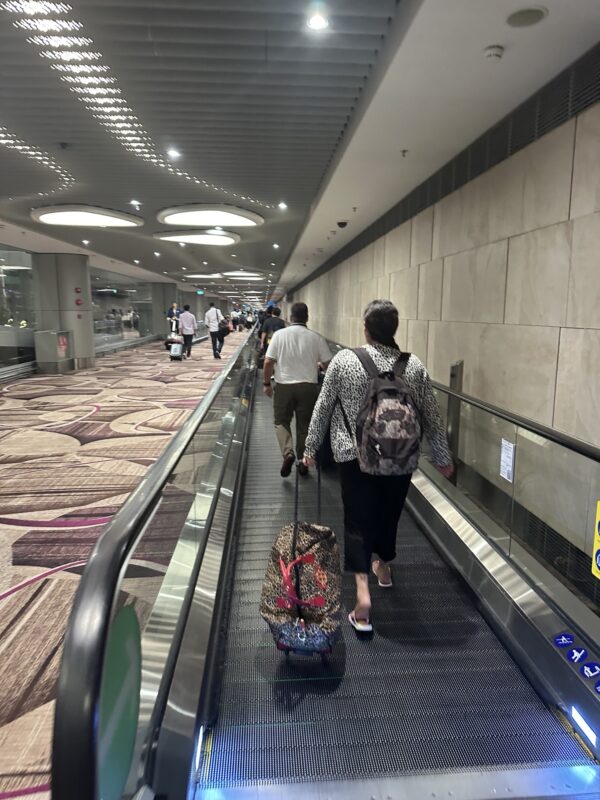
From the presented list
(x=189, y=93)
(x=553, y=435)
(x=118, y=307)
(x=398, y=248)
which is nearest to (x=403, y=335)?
(x=398, y=248)

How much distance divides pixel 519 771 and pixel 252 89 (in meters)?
5.52

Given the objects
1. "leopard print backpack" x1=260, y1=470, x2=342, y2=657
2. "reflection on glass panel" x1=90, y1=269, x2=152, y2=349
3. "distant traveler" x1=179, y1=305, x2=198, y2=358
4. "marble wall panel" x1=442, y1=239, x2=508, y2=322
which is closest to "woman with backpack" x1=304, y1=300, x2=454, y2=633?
"leopard print backpack" x1=260, y1=470, x2=342, y2=657

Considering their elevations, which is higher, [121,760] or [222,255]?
[222,255]

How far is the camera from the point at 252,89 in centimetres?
510

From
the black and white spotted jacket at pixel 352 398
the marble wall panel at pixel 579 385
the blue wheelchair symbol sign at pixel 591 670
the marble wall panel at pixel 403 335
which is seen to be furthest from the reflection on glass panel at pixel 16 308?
the blue wheelchair symbol sign at pixel 591 670

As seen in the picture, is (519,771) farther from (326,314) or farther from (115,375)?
(326,314)

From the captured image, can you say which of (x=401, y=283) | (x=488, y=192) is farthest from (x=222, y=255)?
(x=488, y=192)

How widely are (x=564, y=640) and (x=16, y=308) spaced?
19.0 metres

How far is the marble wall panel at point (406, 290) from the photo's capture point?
8.49 meters

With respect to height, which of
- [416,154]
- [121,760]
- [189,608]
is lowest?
[189,608]

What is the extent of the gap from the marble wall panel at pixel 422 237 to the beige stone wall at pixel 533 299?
104 mm

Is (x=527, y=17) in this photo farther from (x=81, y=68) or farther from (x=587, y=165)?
(x=81, y=68)

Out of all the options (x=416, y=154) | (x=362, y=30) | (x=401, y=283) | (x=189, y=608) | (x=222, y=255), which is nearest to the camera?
(x=189, y=608)

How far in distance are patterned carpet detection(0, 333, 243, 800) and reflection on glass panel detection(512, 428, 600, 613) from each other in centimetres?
219
